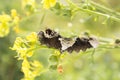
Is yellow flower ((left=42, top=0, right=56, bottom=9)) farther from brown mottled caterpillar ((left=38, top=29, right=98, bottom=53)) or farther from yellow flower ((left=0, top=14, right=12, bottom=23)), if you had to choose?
yellow flower ((left=0, top=14, right=12, bottom=23))

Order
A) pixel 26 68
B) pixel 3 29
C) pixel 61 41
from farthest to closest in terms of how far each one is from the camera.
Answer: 1. pixel 3 29
2. pixel 26 68
3. pixel 61 41

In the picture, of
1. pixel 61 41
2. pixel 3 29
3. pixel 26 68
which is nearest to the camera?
pixel 61 41

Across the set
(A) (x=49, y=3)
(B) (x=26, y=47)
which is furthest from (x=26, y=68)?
(A) (x=49, y=3)

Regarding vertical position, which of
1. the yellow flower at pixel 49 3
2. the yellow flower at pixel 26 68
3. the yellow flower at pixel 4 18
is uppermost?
the yellow flower at pixel 49 3

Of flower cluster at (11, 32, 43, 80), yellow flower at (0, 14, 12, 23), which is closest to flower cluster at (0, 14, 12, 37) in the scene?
yellow flower at (0, 14, 12, 23)

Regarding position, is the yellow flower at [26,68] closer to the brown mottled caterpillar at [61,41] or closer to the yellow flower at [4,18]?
the brown mottled caterpillar at [61,41]

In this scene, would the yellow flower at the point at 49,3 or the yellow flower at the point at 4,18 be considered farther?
the yellow flower at the point at 4,18

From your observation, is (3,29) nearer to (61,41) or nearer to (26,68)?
(26,68)

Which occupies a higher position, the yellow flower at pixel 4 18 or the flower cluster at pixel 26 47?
the yellow flower at pixel 4 18

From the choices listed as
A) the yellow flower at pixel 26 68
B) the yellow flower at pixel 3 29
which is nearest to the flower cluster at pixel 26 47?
the yellow flower at pixel 26 68

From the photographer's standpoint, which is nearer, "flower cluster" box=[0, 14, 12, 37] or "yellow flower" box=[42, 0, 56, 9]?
"yellow flower" box=[42, 0, 56, 9]

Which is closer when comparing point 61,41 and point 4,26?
point 61,41

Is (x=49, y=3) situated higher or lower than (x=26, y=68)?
higher

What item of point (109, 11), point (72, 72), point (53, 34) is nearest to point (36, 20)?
point (72, 72)
